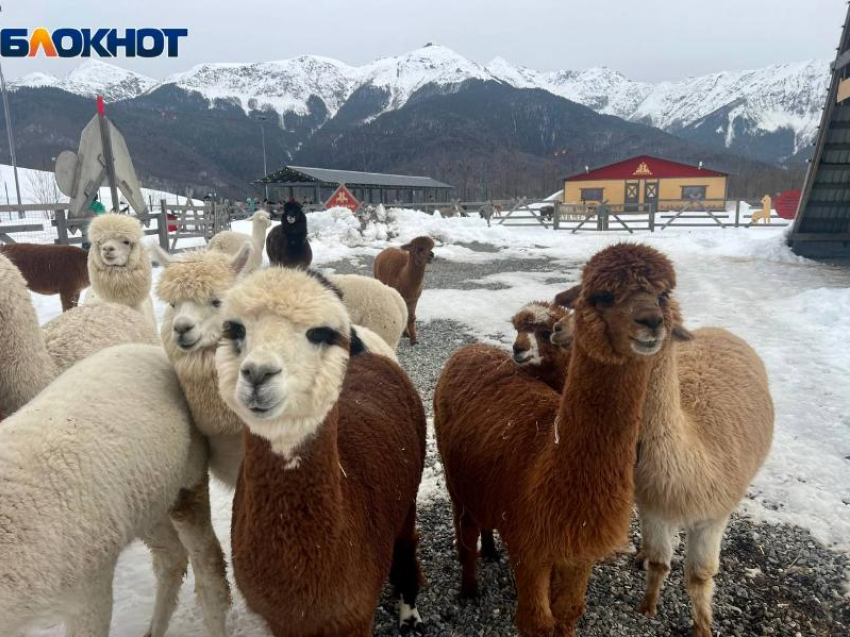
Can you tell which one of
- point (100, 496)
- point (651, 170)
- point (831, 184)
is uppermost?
point (651, 170)

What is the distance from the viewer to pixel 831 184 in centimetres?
1227

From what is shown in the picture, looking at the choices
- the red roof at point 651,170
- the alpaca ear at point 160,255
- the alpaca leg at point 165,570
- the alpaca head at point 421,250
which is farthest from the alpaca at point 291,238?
the red roof at point 651,170

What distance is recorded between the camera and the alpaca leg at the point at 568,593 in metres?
2.20

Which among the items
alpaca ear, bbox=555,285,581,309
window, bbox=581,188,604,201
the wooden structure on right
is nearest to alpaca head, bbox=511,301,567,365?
alpaca ear, bbox=555,285,581,309

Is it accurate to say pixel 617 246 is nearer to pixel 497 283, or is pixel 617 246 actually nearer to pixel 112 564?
pixel 112 564

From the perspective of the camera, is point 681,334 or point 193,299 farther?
point 193,299

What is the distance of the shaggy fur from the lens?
8.11 ft

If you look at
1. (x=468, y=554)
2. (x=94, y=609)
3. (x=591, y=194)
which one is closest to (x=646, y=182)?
(x=591, y=194)

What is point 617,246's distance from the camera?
2139mm

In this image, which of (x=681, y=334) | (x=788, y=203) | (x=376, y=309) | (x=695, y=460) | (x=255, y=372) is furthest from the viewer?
(x=788, y=203)

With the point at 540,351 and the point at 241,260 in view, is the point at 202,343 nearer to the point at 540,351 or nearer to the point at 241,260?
the point at 241,260

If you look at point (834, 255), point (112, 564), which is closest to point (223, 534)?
point (112, 564)

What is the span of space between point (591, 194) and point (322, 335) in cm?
4280

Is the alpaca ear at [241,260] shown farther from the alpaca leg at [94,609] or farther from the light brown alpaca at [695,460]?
the light brown alpaca at [695,460]
